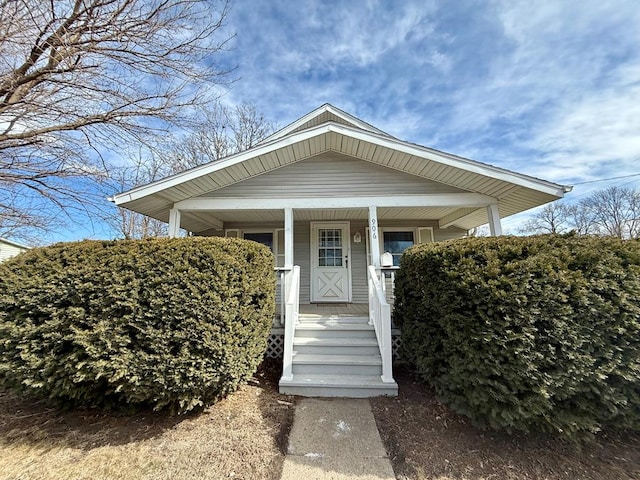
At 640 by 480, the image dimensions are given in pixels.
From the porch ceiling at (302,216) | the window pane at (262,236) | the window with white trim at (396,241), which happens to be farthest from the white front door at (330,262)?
the window pane at (262,236)

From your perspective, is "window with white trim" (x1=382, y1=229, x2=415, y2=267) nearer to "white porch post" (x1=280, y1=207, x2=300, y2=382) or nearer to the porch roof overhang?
the porch roof overhang

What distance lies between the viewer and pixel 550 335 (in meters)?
2.37

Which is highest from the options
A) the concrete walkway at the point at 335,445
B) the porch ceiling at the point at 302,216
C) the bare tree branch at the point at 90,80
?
the bare tree branch at the point at 90,80

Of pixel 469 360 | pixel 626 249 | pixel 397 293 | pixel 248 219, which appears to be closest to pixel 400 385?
pixel 397 293

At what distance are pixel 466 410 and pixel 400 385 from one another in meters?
1.38

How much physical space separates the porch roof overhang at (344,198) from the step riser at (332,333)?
2424 mm

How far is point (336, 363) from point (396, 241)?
4742 millimetres

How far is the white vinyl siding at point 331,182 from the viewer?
591cm

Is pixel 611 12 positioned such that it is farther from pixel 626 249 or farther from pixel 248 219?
pixel 248 219

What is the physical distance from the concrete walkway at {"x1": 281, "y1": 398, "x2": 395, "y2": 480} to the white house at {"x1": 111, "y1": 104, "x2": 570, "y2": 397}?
0.37 m

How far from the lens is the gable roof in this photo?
5.31 m

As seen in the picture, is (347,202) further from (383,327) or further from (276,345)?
(276,345)

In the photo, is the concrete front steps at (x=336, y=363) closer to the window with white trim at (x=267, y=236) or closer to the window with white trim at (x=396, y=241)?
the window with white trim at (x=267, y=236)

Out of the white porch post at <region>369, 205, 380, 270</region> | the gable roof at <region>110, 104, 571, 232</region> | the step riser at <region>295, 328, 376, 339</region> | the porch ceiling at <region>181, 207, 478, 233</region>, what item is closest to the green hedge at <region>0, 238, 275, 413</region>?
the step riser at <region>295, 328, 376, 339</region>
